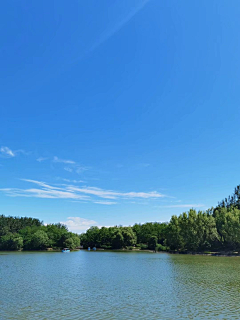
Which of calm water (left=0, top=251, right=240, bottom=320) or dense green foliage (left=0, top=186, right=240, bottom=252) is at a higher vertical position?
dense green foliage (left=0, top=186, right=240, bottom=252)

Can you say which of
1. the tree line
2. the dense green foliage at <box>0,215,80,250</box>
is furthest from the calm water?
the dense green foliage at <box>0,215,80,250</box>

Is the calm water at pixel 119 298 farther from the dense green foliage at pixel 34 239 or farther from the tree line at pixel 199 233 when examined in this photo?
the dense green foliage at pixel 34 239

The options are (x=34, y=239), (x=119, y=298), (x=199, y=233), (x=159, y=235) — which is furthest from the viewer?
(x=159, y=235)

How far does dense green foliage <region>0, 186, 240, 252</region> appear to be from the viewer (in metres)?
113

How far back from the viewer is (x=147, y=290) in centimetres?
3403

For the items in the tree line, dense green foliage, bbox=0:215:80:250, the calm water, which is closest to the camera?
the calm water

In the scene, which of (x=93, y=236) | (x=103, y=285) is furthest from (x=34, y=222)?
(x=103, y=285)

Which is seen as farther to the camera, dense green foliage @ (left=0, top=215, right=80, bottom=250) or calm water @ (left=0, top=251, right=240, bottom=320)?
dense green foliage @ (left=0, top=215, right=80, bottom=250)

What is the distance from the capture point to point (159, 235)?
498 feet

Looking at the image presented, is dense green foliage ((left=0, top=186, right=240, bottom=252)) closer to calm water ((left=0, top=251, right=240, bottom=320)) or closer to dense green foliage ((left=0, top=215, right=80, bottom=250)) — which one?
dense green foliage ((left=0, top=215, right=80, bottom=250))

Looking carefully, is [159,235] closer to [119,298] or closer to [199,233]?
[199,233]

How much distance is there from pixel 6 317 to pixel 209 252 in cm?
10106

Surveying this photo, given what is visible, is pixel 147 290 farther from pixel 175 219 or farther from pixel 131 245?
pixel 131 245

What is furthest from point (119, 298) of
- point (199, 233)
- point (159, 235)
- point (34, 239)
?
point (159, 235)
